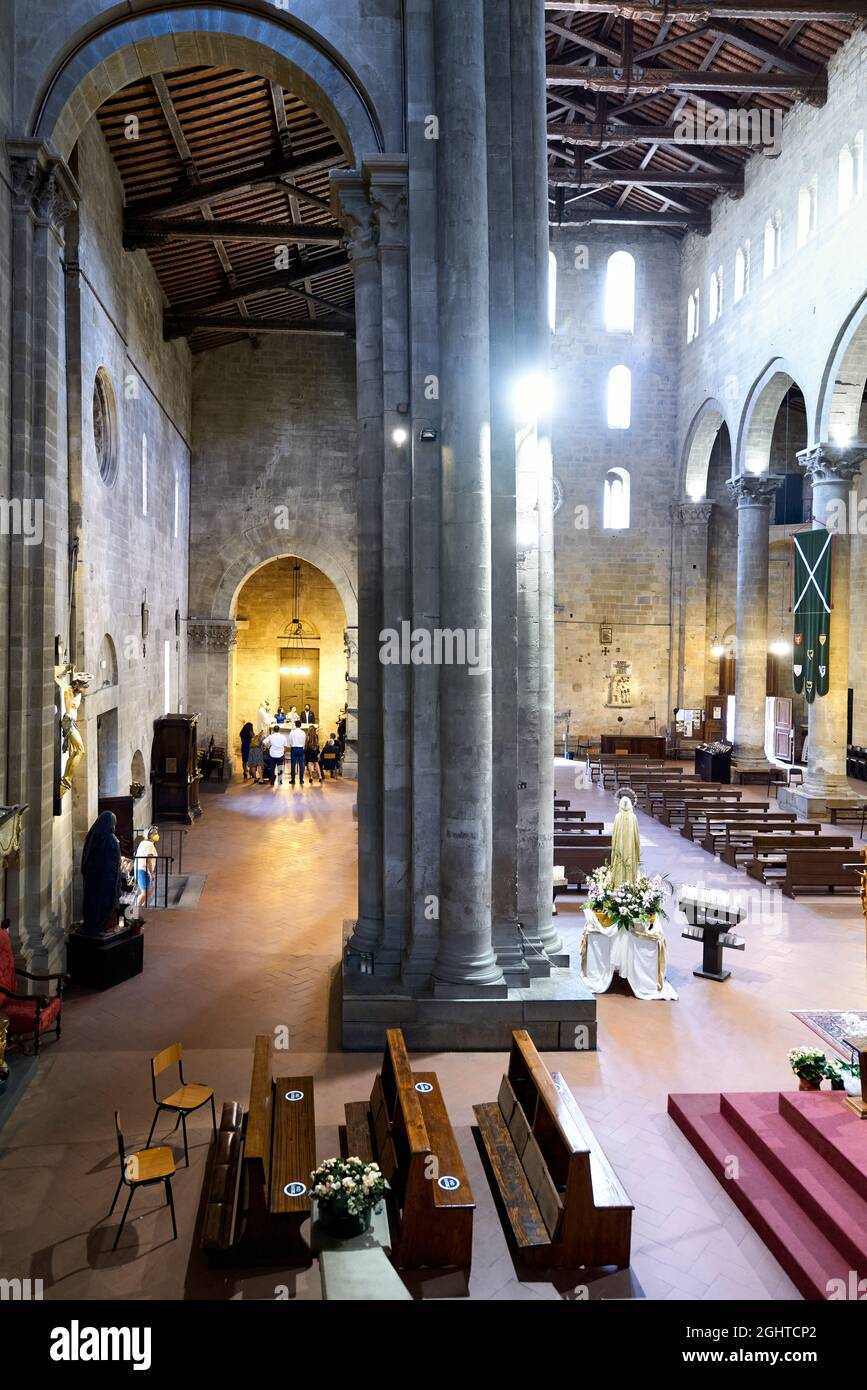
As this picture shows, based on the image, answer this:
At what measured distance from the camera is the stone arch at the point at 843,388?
1791 centimetres

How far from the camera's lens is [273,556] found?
23750 mm

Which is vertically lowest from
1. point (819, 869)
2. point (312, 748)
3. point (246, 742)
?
point (819, 869)

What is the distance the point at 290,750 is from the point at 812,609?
43.3 ft

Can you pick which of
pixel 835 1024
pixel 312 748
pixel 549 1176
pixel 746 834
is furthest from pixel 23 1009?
pixel 312 748

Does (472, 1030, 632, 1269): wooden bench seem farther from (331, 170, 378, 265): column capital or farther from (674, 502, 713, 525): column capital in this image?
(674, 502, 713, 525): column capital

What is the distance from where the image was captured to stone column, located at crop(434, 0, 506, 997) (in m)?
8.24

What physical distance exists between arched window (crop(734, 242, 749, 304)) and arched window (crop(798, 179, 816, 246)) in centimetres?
285

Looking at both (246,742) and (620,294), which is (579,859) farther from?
(620,294)

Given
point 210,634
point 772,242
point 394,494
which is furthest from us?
point 210,634

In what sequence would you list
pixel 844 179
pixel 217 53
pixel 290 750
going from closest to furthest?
pixel 217 53 < pixel 844 179 < pixel 290 750

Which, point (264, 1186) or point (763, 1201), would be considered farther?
point (763, 1201)

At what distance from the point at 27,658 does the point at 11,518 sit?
1.30 metres

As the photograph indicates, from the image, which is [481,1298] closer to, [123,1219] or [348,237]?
[123,1219]

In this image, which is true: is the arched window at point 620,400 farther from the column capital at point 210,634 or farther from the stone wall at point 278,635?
the column capital at point 210,634
